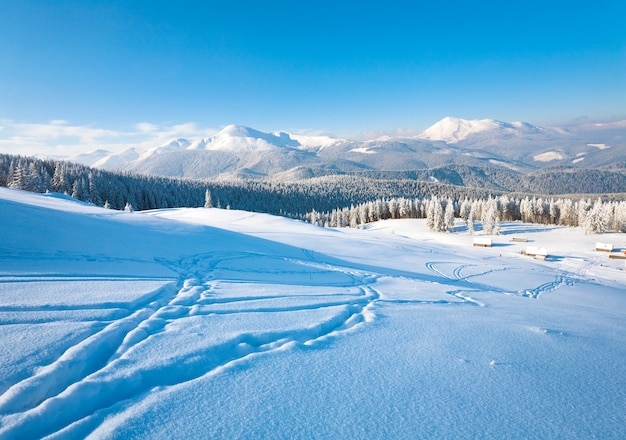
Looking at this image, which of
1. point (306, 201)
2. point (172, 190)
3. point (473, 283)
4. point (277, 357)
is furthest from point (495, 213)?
point (172, 190)

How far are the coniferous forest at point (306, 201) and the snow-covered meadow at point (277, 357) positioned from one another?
59.0 metres

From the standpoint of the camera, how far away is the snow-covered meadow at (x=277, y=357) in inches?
125

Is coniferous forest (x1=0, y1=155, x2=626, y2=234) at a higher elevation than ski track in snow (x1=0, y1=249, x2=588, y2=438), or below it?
higher

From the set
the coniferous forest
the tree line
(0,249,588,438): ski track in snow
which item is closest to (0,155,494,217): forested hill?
the coniferous forest

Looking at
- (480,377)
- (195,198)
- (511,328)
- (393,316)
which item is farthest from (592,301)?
(195,198)

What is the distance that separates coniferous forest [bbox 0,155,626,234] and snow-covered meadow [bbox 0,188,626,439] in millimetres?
58989

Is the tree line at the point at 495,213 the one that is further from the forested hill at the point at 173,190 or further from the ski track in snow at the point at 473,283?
the ski track in snow at the point at 473,283

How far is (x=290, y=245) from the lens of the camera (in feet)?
67.5

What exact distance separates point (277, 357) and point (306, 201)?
153m

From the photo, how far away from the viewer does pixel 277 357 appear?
4566 mm

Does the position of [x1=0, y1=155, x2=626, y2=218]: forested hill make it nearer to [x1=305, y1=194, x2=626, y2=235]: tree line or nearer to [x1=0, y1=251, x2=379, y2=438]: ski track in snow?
[x1=305, y1=194, x2=626, y2=235]: tree line

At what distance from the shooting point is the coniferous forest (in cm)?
7056

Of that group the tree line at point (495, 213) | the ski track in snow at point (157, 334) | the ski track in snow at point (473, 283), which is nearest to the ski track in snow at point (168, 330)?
the ski track in snow at point (157, 334)

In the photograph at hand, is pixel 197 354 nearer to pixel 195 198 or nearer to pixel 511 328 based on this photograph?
pixel 511 328
